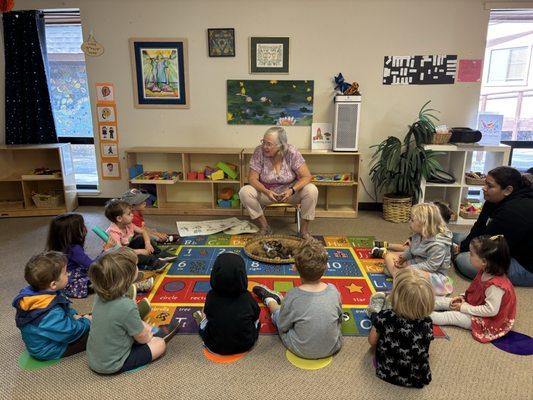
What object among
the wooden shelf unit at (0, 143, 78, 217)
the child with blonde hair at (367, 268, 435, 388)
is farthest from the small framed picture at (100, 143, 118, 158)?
the child with blonde hair at (367, 268, 435, 388)

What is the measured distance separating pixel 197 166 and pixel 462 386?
3343 millimetres

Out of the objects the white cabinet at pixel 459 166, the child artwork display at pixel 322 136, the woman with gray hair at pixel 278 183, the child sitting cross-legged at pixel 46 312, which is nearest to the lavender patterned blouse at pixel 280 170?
the woman with gray hair at pixel 278 183

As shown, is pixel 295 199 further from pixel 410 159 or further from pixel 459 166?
pixel 459 166

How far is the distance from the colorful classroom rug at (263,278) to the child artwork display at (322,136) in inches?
45.6

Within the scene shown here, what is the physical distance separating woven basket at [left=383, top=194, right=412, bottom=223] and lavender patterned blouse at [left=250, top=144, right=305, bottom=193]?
110 cm

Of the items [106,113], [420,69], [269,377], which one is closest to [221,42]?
[106,113]

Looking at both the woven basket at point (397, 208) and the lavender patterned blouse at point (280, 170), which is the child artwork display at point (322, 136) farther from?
the woven basket at point (397, 208)

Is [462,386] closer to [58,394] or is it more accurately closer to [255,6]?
[58,394]

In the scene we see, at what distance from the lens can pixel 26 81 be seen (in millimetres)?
4211

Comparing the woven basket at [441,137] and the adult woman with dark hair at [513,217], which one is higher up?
the woven basket at [441,137]

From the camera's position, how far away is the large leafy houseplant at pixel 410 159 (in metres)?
3.84

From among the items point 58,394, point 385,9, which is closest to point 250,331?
point 58,394

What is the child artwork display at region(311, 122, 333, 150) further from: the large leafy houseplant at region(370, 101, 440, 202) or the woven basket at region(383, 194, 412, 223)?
the woven basket at region(383, 194, 412, 223)

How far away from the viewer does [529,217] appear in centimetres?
248
